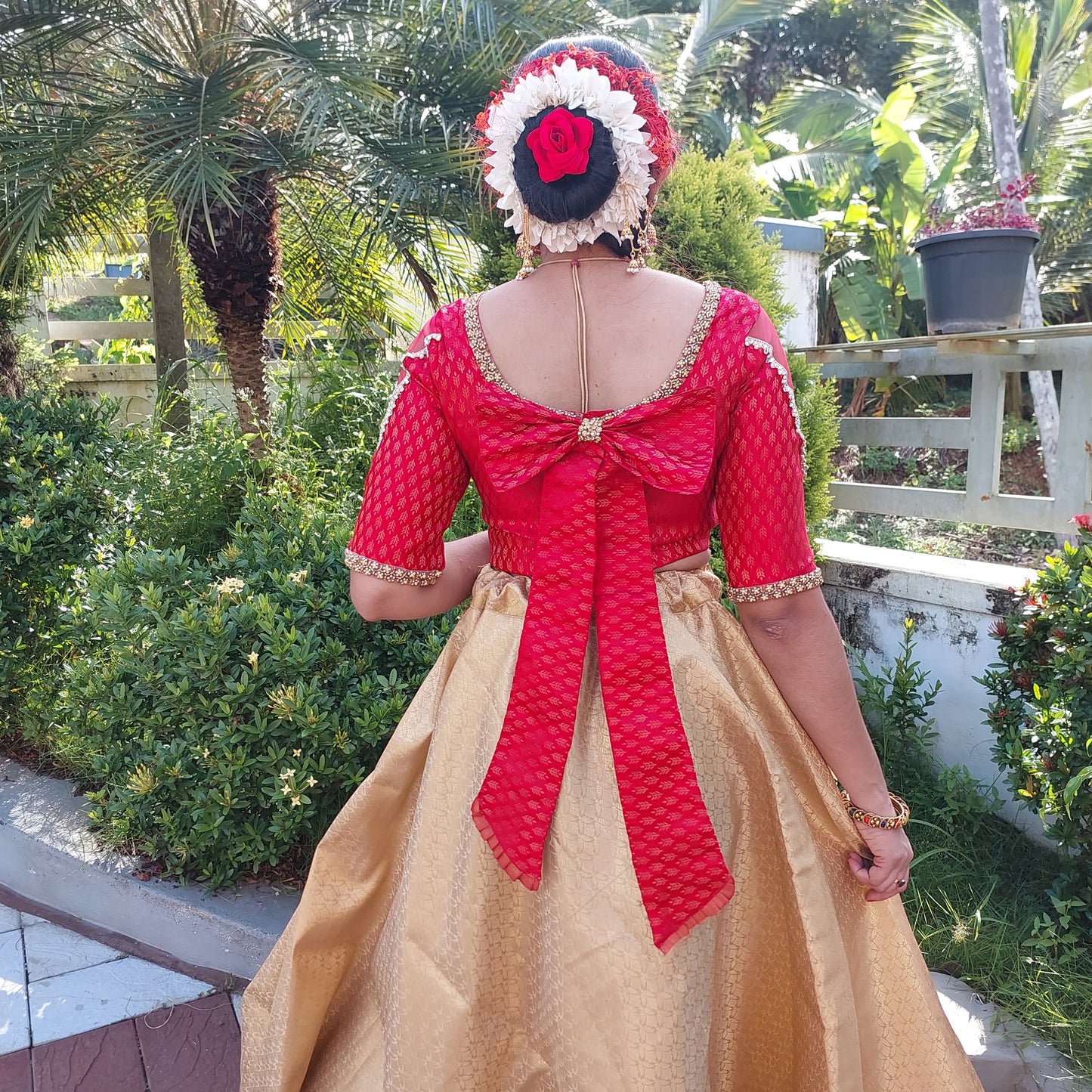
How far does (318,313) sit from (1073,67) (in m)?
10.7

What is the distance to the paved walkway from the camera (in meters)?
2.10

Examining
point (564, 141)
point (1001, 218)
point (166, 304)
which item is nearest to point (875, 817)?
point (564, 141)

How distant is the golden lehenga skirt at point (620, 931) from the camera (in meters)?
1.23

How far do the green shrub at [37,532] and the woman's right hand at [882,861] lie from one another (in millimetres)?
3026

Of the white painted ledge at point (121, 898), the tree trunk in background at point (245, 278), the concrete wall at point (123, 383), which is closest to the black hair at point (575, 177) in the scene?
the white painted ledge at point (121, 898)

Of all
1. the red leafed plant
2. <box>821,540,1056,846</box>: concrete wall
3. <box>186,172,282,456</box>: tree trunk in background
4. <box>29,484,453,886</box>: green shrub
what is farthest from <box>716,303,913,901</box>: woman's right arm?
the red leafed plant

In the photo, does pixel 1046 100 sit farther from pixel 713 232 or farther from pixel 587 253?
pixel 587 253

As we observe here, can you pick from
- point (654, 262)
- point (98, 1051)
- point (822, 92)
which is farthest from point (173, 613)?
point (822, 92)

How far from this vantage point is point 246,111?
13.9 ft

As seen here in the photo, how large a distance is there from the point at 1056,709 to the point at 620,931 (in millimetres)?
1452

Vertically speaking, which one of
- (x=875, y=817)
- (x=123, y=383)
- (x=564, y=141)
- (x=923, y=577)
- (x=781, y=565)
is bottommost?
(x=923, y=577)

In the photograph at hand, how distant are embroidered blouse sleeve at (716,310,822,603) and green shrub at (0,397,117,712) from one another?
116 inches

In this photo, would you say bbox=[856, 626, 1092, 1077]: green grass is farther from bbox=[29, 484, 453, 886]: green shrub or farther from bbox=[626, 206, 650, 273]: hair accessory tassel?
bbox=[626, 206, 650, 273]: hair accessory tassel

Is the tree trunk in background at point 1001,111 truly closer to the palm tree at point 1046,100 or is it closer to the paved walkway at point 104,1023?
the palm tree at point 1046,100
